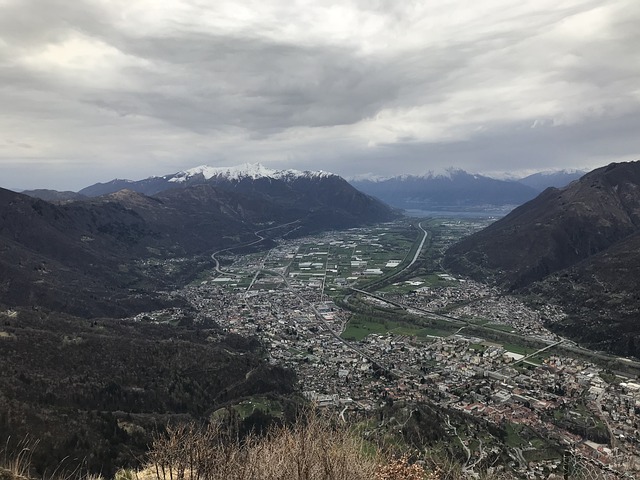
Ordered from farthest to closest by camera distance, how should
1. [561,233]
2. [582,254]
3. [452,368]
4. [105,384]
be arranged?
[561,233] → [582,254] → [452,368] → [105,384]

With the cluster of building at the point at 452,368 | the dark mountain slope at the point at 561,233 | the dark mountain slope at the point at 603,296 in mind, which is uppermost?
the dark mountain slope at the point at 561,233

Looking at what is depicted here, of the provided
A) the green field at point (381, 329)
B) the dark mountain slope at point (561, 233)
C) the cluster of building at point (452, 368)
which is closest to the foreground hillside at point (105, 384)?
the cluster of building at point (452, 368)

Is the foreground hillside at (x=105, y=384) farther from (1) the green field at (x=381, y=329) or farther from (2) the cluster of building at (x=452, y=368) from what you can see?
(1) the green field at (x=381, y=329)

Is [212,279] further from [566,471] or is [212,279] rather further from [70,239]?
[566,471]

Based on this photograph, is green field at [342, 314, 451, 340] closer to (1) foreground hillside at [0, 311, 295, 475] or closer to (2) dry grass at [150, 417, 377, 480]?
(1) foreground hillside at [0, 311, 295, 475]

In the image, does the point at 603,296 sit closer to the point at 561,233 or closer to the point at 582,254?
the point at 582,254

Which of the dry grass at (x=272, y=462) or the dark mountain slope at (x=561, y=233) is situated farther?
the dark mountain slope at (x=561, y=233)

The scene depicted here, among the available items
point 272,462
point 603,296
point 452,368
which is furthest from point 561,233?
point 272,462

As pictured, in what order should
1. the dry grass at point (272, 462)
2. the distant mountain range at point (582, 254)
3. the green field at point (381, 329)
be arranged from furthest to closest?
the green field at point (381, 329) < the distant mountain range at point (582, 254) < the dry grass at point (272, 462)

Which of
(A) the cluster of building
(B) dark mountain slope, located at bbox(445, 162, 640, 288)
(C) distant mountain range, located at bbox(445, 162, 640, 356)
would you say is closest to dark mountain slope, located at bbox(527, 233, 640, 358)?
(C) distant mountain range, located at bbox(445, 162, 640, 356)
